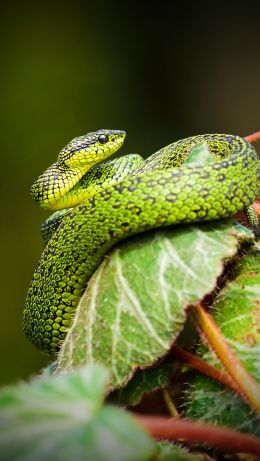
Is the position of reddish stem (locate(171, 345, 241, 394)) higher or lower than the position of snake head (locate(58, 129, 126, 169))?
lower

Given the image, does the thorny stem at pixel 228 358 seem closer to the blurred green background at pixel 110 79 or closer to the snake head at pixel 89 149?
the snake head at pixel 89 149

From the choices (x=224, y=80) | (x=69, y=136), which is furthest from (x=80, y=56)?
(x=224, y=80)

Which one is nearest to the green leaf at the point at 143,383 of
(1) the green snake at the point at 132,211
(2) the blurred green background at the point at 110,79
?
(1) the green snake at the point at 132,211

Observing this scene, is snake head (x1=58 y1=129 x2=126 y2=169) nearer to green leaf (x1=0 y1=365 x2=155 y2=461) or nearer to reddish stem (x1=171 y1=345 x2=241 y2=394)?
reddish stem (x1=171 y1=345 x2=241 y2=394)

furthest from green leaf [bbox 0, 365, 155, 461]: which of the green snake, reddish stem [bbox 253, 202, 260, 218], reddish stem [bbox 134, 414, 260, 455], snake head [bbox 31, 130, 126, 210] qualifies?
snake head [bbox 31, 130, 126, 210]

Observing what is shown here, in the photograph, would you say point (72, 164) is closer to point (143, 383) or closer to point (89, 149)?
point (89, 149)
